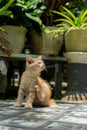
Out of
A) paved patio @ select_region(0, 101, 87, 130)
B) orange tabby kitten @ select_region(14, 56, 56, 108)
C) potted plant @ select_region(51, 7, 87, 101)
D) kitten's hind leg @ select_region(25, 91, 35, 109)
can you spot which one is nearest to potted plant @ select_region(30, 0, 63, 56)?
potted plant @ select_region(51, 7, 87, 101)

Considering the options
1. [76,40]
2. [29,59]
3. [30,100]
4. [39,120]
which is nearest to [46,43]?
[76,40]

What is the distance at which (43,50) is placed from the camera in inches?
168

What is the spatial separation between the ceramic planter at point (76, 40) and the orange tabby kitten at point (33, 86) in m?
1.27

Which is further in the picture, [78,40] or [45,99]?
[78,40]

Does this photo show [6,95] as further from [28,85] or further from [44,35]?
[28,85]

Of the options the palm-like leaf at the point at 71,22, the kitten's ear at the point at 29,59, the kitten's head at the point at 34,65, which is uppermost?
the palm-like leaf at the point at 71,22

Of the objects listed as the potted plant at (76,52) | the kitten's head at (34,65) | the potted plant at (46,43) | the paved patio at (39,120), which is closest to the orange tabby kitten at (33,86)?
the kitten's head at (34,65)

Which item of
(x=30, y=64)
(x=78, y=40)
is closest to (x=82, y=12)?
(x=78, y=40)

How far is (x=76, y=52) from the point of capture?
419cm

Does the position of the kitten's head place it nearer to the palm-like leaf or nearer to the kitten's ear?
the kitten's ear

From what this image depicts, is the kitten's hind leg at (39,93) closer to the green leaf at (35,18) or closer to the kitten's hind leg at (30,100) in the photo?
the kitten's hind leg at (30,100)

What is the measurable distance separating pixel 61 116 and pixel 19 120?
0.39 m

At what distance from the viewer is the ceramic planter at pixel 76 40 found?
412cm

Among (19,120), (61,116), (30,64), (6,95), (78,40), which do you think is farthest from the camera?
(6,95)
